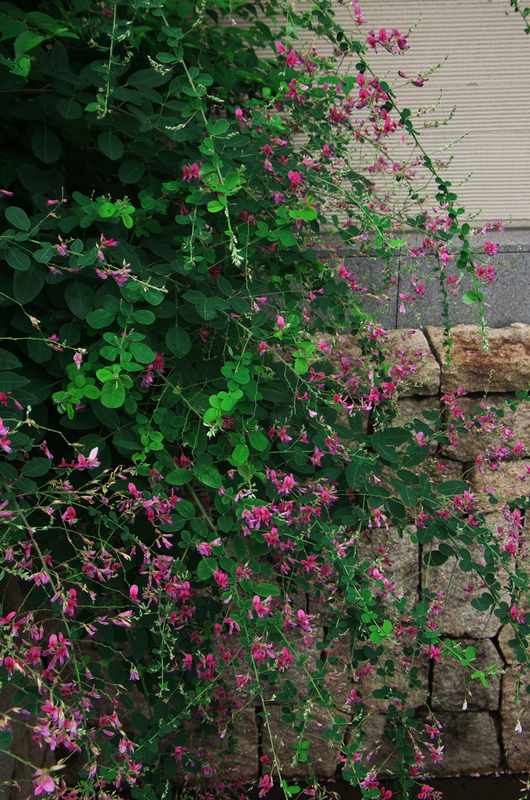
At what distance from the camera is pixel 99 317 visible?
128 centimetres

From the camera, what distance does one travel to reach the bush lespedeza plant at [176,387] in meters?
1.25

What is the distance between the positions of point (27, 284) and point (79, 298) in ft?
0.36

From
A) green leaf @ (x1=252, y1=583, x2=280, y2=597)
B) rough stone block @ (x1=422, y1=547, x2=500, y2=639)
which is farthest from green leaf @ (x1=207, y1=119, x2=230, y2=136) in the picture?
rough stone block @ (x1=422, y1=547, x2=500, y2=639)

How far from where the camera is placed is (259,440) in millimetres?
1363

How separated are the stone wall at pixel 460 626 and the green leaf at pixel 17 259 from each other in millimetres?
1448

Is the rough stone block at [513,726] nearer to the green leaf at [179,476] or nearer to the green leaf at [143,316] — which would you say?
the green leaf at [179,476]

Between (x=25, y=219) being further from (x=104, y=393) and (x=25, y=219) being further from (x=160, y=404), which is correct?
(x=160, y=404)

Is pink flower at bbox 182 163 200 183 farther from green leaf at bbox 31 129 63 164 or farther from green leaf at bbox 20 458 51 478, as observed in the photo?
green leaf at bbox 20 458 51 478

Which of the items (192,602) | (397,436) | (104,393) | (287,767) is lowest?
(287,767)

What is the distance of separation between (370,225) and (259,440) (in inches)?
22.8

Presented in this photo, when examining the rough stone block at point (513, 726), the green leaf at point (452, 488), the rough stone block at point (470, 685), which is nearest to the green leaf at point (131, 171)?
the green leaf at point (452, 488)

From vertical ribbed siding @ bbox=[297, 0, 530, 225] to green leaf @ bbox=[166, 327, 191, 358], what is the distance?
1.50 meters

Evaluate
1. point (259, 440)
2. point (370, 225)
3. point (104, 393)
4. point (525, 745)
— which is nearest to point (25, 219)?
point (104, 393)

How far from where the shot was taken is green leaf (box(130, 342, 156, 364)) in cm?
122
